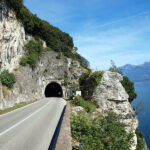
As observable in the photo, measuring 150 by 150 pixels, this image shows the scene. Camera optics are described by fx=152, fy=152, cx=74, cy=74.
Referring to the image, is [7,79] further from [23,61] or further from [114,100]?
[114,100]

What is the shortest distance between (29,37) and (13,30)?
47.3 ft

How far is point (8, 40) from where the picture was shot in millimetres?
26297

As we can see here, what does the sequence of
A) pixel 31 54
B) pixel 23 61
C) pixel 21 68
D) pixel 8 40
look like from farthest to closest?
1. pixel 31 54
2. pixel 23 61
3. pixel 21 68
4. pixel 8 40

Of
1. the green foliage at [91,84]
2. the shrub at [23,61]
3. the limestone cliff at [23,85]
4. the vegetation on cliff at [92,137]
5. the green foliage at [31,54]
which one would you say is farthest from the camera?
the green foliage at [31,54]

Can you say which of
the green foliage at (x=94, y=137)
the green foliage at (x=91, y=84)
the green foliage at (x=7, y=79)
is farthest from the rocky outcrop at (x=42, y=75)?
the green foliage at (x=94, y=137)

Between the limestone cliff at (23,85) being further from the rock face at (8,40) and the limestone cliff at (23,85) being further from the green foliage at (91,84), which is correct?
the green foliage at (91,84)

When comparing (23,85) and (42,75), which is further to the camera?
(42,75)

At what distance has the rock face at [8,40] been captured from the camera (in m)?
24.4

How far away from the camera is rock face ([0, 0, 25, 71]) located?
79.9 feet

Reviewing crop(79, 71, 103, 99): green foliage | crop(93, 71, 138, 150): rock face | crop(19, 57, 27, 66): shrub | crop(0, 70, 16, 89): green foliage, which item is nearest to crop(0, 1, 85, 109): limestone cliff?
crop(19, 57, 27, 66): shrub

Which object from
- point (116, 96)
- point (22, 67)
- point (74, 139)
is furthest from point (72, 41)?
point (74, 139)

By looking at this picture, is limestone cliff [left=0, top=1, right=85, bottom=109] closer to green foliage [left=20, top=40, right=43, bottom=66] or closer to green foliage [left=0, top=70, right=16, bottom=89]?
green foliage [left=0, top=70, right=16, bottom=89]

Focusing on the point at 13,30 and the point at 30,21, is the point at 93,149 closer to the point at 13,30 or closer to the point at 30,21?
the point at 13,30

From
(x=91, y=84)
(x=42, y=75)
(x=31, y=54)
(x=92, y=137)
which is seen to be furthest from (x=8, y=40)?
(x=92, y=137)
